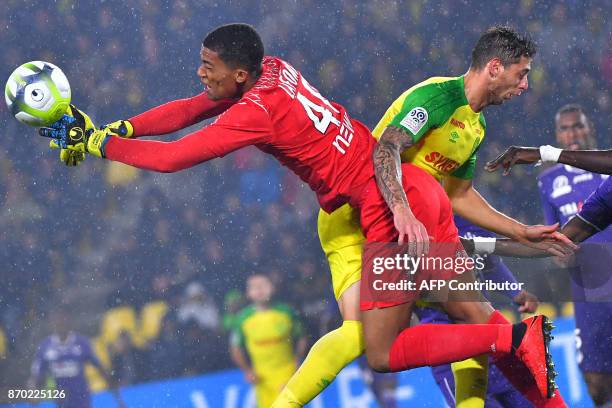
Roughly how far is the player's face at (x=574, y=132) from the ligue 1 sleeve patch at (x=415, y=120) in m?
2.16

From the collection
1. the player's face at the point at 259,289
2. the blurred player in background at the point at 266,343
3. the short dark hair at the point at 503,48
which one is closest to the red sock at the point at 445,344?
the short dark hair at the point at 503,48

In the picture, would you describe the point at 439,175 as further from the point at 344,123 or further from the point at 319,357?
the point at 319,357

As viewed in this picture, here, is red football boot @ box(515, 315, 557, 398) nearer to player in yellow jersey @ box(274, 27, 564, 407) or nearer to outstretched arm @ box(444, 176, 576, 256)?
player in yellow jersey @ box(274, 27, 564, 407)

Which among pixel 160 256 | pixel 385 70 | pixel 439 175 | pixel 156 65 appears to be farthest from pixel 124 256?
pixel 439 175

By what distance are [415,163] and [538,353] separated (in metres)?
0.95

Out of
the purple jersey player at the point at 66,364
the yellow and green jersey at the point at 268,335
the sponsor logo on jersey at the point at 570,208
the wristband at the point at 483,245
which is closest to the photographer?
the wristband at the point at 483,245

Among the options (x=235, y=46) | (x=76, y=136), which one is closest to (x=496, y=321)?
(x=235, y=46)

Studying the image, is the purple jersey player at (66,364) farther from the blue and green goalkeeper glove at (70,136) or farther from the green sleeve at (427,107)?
the green sleeve at (427,107)

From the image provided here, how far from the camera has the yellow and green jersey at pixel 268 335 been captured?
672cm

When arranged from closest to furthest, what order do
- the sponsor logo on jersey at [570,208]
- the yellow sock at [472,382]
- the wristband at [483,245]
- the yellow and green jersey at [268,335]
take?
the yellow sock at [472,382] → the wristband at [483,245] → the sponsor logo on jersey at [570,208] → the yellow and green jersey at [268,335]

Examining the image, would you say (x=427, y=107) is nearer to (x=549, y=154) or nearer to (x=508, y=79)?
(x=508, y=79)

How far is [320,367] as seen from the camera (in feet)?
12.2

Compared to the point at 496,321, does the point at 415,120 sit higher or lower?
higher

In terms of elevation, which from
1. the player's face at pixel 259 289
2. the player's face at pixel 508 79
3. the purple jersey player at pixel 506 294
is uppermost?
the player's face at pixel 259 289
